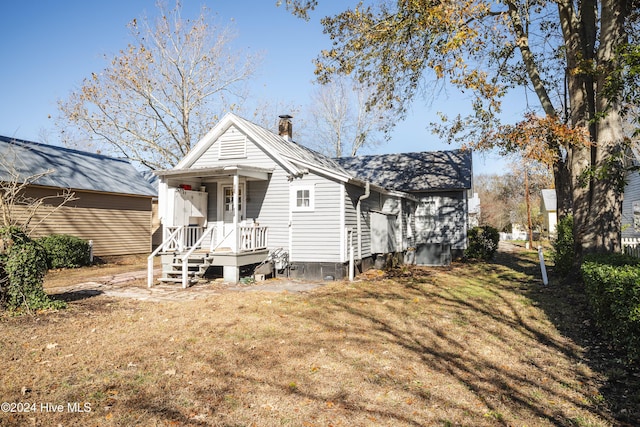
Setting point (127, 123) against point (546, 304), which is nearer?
point (546, 304)

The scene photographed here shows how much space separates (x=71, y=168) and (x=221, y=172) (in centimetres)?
1110

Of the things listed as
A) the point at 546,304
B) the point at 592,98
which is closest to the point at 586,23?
the point at 592,98

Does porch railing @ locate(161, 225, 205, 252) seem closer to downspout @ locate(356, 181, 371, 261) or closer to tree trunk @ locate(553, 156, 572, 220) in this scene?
downspout @ locate(356, 181, 371, 261)

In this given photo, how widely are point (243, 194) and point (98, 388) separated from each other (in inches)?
403

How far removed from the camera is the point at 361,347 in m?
6.03

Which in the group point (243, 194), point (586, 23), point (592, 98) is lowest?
point (243, 194)

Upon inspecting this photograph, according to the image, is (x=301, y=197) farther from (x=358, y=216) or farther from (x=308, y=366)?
(x=308, y=366)

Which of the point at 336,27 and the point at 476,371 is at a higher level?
the point at 336,27

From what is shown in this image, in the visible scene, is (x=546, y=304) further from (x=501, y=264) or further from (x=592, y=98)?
(x=501, y=264)

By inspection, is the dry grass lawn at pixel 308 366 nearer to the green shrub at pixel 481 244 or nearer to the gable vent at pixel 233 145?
the gable vent at pixel 233 145

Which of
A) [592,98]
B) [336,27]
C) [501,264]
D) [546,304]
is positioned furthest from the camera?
[501,264]

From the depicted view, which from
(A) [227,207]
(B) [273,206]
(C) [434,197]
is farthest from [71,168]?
(C) [434,197]

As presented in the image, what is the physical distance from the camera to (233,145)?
14.6 m

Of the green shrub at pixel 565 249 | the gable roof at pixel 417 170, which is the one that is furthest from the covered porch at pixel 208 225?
the green shrub at pixel 565 249
